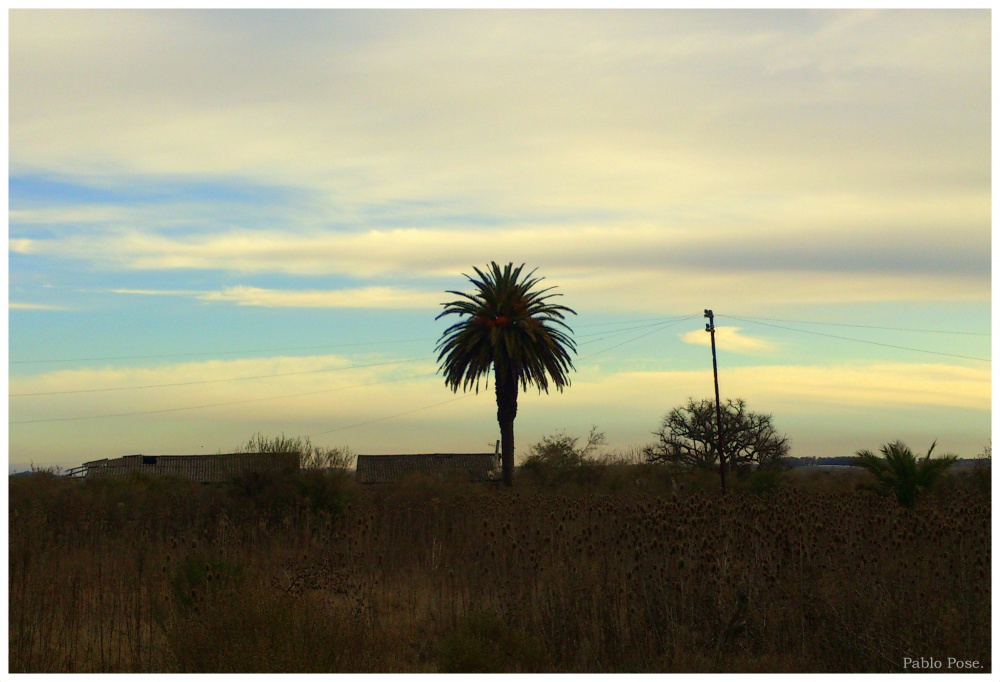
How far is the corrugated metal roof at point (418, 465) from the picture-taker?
67875mm

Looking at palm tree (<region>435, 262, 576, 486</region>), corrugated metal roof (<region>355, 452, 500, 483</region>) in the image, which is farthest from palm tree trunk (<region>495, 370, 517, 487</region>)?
corrugated metal roof (<region>355, 452, 500, 483</region>)

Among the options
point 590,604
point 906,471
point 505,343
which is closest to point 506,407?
point 505,343

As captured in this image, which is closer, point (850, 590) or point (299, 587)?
point (850, 590)

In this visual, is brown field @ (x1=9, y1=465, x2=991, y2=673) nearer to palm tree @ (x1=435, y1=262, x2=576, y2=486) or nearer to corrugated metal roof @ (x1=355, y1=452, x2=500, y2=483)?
palm tree @ (x1=435, y1=262, x2=576, y2=486)

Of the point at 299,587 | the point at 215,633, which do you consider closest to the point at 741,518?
the point at 299,587

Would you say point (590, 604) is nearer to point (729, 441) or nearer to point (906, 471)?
point (906, 471)

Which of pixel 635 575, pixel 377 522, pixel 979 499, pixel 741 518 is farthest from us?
pixel 377 522

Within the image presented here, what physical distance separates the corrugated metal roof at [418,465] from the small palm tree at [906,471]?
45.0m

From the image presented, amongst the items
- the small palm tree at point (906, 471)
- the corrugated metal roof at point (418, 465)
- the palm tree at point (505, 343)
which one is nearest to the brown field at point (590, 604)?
the small palm tree at point (906, 471)

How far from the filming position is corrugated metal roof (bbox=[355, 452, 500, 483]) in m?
67.9

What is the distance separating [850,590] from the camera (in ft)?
35.5

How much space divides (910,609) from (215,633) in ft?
26.4

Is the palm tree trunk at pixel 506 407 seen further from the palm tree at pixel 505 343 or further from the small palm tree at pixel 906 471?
the small palm tree at pixel 906 471

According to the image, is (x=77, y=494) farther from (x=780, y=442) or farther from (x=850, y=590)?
(x=780, y=442)
